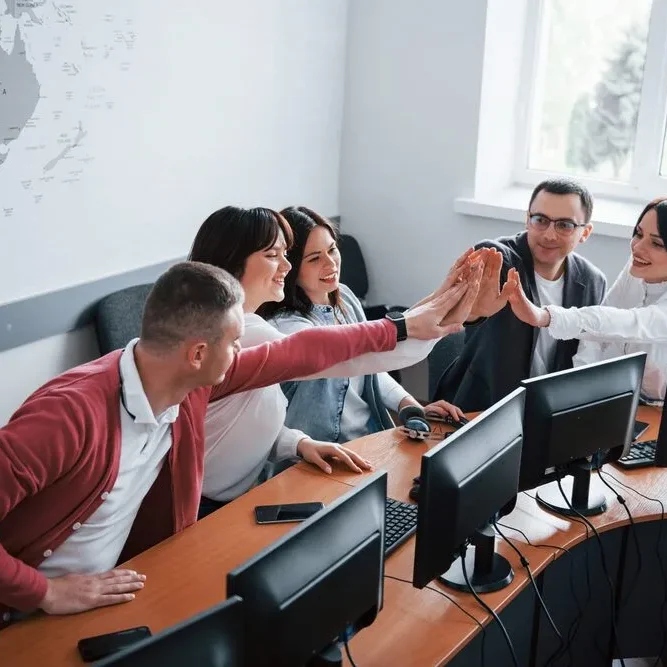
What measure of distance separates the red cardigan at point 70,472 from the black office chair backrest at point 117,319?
1.18 m

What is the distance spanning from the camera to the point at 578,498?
2.38 metres

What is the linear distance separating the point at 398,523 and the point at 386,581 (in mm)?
223

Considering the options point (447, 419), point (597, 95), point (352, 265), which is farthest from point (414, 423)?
point (597, 95)

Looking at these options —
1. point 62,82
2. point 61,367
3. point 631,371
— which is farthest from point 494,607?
point 62,82

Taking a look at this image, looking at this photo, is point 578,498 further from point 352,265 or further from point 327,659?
point 352,265

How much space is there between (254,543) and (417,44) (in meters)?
2.79

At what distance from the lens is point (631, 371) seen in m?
2.35

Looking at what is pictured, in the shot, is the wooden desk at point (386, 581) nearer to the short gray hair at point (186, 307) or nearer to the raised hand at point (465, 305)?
the raised hand at point (465, 305)

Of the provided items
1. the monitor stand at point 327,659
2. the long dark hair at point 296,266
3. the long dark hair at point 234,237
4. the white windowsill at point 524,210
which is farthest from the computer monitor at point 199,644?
the white windowsill at point 524,210

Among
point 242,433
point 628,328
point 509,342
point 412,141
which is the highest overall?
point 412,141

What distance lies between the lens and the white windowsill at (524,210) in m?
3.92

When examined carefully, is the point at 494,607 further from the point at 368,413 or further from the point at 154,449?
the point at 368,413

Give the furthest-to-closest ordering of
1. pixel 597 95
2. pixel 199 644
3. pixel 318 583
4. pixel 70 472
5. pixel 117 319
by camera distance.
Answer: pixel 597 95 < pixel 117 319 < pixel 70 472 < pixel 318 583 < pixel 199 644

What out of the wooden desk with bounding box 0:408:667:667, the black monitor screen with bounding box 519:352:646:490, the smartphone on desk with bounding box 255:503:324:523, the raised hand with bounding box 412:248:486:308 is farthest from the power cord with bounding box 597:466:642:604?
the smartphone on desk with bounding box 255:503:324:523
